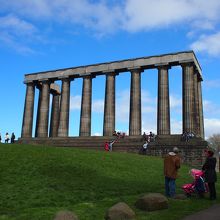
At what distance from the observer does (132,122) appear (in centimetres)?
5434

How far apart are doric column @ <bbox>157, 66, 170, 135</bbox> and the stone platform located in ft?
5.22

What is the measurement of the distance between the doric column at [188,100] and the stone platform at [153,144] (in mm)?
2232

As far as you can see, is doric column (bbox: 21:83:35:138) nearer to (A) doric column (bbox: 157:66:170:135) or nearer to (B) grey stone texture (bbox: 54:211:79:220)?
(A) doric column (bbox: 157:66:170:135)

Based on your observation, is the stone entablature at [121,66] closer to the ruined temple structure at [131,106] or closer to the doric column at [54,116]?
the ruined temple structure at [131,106]

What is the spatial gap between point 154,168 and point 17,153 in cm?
1062

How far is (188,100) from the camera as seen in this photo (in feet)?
170

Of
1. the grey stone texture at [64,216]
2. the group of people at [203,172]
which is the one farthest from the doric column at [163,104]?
the grey stone texture at [64,216]

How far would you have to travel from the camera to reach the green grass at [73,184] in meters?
15.5

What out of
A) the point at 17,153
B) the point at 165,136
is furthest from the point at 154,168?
the point at 165,136

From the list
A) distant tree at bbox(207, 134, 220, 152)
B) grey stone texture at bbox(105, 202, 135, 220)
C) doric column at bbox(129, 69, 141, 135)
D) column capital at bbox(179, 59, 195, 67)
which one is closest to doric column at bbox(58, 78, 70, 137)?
doric column at bbox(129, 69, 141, 135)

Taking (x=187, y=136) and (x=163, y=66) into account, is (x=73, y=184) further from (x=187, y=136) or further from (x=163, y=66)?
(x=163, y=66)

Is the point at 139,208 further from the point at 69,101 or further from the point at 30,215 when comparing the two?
the point at 69,101

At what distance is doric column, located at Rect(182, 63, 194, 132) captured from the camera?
168 feet

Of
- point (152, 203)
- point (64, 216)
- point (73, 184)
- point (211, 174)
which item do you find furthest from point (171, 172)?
point (64, 216)
